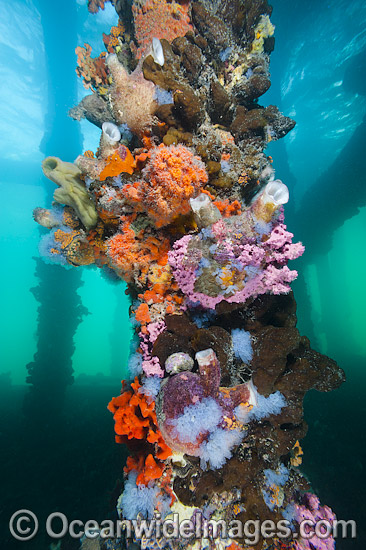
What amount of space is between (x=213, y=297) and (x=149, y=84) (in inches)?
136

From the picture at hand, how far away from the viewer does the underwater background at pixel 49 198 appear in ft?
28.6

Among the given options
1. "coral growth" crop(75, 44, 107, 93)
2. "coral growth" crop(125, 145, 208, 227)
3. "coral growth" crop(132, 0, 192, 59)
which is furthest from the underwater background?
"coral growth" crop(132, 0, 192, 59)

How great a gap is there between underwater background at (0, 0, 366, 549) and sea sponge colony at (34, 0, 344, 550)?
2.72 meters

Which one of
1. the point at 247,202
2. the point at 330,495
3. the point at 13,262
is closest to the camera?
the point at 247,202

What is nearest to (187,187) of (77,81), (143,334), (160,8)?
(143,334)

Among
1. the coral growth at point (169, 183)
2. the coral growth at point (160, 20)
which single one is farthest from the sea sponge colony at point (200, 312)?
the coral growth at point (160, 20)

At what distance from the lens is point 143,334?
3.32 metres

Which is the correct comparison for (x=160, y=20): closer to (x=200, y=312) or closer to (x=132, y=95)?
(x=132, y=95)

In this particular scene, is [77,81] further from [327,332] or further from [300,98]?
[327,332]

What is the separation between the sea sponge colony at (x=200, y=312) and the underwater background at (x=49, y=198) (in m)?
2.72

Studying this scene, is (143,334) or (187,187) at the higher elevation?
(187,187)

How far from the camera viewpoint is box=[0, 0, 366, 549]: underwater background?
8719 millimetres

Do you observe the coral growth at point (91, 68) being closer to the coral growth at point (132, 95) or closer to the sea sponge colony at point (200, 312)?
the sea sponge colony at point (200, 312)

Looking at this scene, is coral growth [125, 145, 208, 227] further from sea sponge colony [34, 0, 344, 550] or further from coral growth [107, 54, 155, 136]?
coral growth [107, 54, 155, 136]
